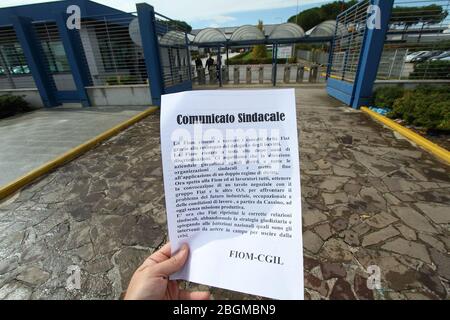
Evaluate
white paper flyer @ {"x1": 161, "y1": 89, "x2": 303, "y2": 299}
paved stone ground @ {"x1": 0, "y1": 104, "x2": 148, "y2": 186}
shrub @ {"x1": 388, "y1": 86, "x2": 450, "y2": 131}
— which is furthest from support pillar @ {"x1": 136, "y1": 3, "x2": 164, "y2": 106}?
white paper flyer @ {"x1": 161, "y1": 89, "x2": 303, "y2": 299}

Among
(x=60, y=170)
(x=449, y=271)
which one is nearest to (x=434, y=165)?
(x=449, y=271)

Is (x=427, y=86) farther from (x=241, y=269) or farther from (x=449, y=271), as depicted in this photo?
(x=241, y=269)

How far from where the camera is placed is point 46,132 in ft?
20.0

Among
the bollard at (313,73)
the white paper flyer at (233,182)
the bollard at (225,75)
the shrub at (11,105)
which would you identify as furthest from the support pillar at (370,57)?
the shrub at (11,105)

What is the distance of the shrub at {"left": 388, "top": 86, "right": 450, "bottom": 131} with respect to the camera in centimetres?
461

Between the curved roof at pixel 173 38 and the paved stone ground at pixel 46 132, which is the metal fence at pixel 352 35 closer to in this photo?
the curved roof at pixel 173 38

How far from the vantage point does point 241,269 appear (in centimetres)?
83

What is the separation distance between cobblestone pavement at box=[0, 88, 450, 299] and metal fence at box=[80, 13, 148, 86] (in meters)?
5.04

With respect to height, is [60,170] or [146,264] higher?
[146,264]

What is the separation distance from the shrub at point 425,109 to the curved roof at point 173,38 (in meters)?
7.81

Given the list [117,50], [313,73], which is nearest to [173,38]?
[117,50]

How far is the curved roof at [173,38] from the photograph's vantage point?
8.36 meters

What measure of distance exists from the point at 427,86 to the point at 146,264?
9.08 m

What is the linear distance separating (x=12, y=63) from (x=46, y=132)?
7803 mm
